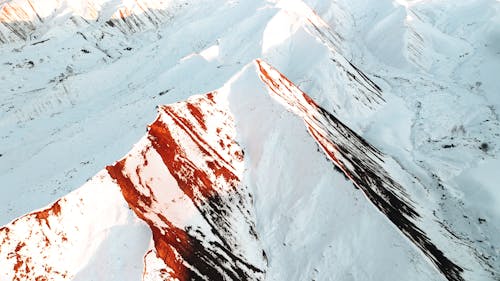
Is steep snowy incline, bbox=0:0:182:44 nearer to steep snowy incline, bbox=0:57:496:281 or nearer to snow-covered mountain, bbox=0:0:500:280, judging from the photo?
snow-covered mountain, bbox=0:0:500:280

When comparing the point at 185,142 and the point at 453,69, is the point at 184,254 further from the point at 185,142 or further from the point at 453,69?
the point at 453,69

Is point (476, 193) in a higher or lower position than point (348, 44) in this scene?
lower

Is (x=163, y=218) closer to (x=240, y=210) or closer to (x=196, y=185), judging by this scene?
(x=196, y=185)

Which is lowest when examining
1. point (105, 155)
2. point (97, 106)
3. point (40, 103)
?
point (105, 155)

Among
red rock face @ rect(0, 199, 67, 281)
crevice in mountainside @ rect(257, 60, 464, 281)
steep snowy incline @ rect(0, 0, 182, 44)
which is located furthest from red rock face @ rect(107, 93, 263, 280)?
steep snowy incline @ rect(0, 0, 182, 44)

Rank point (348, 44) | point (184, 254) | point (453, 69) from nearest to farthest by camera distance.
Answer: point (184, 254), point (453, 69), point (348, 44)

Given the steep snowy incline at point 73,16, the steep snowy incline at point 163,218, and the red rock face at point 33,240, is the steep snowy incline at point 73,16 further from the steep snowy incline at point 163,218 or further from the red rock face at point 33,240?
the red rock face at point 33,240

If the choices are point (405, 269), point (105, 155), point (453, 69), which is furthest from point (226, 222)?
point (453, 69)
